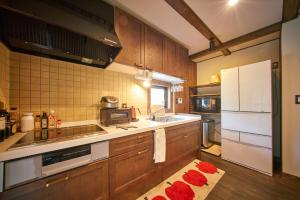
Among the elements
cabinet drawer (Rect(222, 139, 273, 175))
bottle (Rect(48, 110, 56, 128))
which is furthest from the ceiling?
cabinet drawer (Rect(222, 139, 273, 175))

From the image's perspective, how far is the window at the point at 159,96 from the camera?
2.37m

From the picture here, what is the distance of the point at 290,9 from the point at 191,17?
4.20 ft

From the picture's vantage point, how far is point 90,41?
48.9 inches

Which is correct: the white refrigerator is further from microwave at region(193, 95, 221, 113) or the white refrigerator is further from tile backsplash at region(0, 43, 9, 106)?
tile backsplash at region(0, 43, 9, 106)

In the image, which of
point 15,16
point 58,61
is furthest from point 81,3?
A: point 58,61

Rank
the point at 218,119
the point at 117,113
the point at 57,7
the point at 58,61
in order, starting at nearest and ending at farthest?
the point at 57,7
the point at 58,61
the point at 117,113
the point at 218,119

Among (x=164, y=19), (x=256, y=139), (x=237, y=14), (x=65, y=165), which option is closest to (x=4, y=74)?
(x=65, y=165)

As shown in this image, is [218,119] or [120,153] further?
[218,119]

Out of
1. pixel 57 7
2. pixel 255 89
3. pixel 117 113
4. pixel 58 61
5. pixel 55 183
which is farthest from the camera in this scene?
pixel 255 89

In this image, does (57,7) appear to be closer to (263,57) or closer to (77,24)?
(77,24)

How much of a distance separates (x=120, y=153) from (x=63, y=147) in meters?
0.50

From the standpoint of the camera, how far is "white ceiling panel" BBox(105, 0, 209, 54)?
1438mm

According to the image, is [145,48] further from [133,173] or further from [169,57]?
[133,173]

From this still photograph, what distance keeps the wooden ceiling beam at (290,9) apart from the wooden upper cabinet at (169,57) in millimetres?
1496
